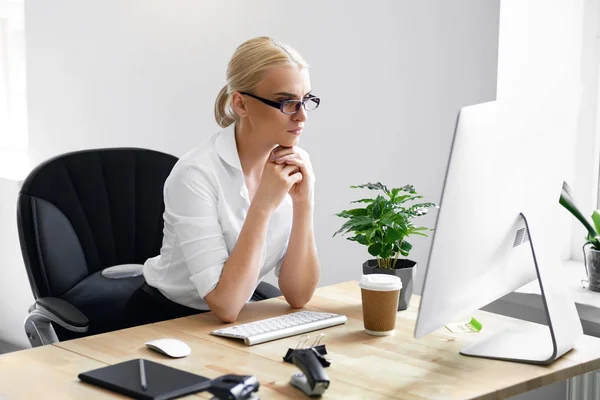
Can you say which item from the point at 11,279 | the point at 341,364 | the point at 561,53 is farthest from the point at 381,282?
the point at 11,279

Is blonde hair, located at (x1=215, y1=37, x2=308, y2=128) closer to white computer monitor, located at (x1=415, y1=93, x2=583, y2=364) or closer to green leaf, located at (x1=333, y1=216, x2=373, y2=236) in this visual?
green leaf, located at (x1=333, y1=216, x2=373, y2=236)

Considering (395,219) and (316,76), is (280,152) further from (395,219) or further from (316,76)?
(316,76)

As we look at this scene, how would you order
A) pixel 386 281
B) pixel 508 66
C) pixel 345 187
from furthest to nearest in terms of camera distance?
pixel 345 187
pixel 508 66
pixel 386 281

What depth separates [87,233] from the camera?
7.45 feet

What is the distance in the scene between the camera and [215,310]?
1747 mm

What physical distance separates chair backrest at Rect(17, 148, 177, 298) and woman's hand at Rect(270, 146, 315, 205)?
2.00 feet

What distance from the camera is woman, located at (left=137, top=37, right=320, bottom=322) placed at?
5.84 ft

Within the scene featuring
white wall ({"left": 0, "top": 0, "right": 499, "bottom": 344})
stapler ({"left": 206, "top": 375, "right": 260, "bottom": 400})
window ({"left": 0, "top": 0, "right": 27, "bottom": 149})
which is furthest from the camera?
window ({"left": 0, "top": 0, "right": 27, "bottom": 149})

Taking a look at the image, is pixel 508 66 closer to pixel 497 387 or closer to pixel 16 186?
pixel 497 387

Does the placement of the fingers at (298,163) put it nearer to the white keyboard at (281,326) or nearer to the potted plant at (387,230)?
the potted plant at (387,230)

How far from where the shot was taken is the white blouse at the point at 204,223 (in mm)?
1784

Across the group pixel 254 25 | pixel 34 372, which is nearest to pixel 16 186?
pixel 254 25

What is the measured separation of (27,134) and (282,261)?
2244 mm

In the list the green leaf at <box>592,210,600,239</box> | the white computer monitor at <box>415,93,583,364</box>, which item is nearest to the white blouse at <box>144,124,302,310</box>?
the white computer monitor at <box>415,93,583,364</box>
